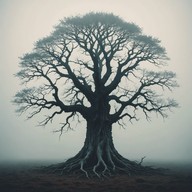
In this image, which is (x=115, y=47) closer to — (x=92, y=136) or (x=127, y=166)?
(x=92, y=136)

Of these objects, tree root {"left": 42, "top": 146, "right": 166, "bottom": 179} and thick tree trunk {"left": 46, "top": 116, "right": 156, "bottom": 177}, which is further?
thick tree trunk {"left": 46, "top": 116, "right": 156, "bottom": 177}

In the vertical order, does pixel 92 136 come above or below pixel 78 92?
below

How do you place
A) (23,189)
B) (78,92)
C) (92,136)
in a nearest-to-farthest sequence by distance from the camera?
(23,189) < (92,136) < (78,92)

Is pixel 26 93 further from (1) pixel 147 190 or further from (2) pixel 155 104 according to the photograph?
(1) pixel 147 190

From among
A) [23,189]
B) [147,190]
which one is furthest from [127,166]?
[23,189]

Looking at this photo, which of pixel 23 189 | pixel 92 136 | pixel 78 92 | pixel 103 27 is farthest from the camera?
pixel 78 92

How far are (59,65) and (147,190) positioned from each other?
1481 cm

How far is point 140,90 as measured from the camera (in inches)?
1177

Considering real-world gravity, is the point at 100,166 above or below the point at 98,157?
below

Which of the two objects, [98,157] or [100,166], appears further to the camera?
[98,157]

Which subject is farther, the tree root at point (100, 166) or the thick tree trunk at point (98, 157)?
the thick tree trunk at point (98, 157)

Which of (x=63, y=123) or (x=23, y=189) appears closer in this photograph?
(x=23, y=189)

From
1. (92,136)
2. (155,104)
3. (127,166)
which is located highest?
(155,104)

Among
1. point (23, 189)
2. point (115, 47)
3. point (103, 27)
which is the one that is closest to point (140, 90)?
point (115, 47)
